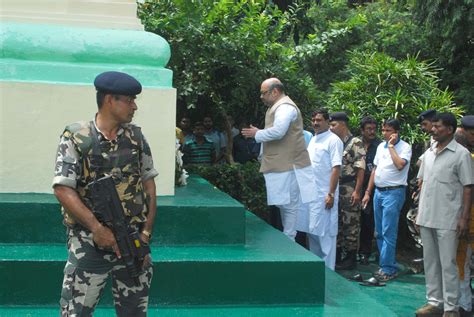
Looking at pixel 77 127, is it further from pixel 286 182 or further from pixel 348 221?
pixel 348 221

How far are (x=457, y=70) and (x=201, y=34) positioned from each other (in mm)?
8957

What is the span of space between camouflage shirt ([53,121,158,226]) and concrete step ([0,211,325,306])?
1182mm

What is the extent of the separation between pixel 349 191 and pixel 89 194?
548 cm

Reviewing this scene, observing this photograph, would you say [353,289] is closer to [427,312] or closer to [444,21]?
[427,312]

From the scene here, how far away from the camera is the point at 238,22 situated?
32.9 feet

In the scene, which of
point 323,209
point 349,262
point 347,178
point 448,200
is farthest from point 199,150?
point 448,200

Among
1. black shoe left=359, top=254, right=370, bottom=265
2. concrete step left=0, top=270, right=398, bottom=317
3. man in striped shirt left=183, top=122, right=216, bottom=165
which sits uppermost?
man in striped shirt left=183, top=122, right=216, bottom=165

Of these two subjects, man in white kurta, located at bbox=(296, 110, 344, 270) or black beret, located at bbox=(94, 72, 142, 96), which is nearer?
black beret, located at bbox=(94, 72, 142, 96)

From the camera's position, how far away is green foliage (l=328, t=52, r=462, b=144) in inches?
387

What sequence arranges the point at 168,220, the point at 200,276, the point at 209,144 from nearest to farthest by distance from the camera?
the point at 200,276, the point at 168,220, the point at 209,144

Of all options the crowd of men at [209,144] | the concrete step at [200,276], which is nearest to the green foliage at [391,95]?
the crowd of men at [209,144]

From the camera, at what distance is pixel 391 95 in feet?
33.0

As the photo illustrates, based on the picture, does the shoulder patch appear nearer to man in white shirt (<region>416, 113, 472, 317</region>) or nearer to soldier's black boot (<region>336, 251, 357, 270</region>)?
man in white shirt (<region>416, 113, 472, 317</region>)

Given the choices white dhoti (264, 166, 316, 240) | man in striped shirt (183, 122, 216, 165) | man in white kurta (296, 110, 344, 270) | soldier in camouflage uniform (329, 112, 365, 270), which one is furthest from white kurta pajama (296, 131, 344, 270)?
man in striped shirt (183, 122, 216, 165)
